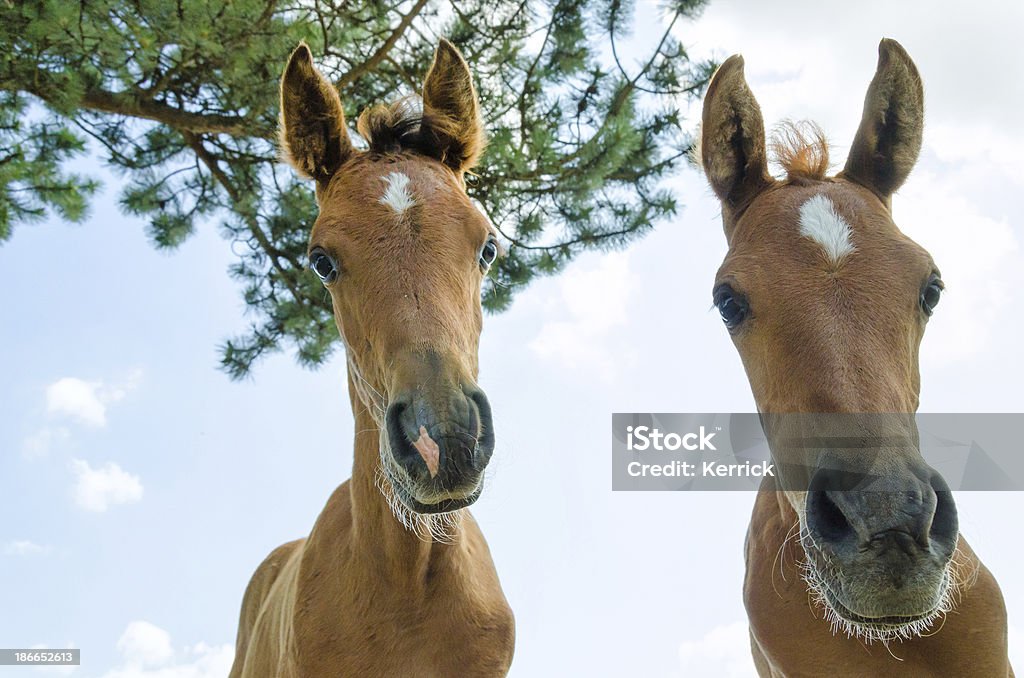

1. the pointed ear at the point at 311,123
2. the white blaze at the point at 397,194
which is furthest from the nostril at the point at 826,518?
the pointed ear at the point at 311,123

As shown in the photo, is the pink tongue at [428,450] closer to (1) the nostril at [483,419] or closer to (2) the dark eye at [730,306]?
(1) the nostril at [483,419]

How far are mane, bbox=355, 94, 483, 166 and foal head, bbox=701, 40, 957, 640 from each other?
124 centimetres

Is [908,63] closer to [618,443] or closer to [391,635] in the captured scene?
[618,443]

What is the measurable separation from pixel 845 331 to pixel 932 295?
588mm

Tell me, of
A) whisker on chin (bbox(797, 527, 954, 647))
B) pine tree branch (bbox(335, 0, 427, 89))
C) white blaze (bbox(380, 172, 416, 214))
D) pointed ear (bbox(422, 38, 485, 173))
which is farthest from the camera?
pine tree branch (bbox(335, 0, 427, 89))

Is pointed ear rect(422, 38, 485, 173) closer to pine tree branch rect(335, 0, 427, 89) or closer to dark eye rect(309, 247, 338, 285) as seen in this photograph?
dark eye rect(309, 247, 338, 285)

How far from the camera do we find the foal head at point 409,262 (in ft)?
9.10

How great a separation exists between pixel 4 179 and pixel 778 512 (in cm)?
749

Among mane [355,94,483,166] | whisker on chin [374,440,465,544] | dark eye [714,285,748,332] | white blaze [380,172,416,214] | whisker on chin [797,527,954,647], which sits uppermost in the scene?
mane [355,94,483,166]

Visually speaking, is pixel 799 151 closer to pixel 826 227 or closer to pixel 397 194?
pixel 826 227

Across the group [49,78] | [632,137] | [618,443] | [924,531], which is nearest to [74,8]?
[49,78]

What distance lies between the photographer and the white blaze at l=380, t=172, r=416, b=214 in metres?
3.50

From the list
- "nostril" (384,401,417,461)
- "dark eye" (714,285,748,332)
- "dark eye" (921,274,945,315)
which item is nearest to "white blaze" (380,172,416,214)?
"nostril" (384,401,417,461)

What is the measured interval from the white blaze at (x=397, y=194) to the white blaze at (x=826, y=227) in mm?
1597
